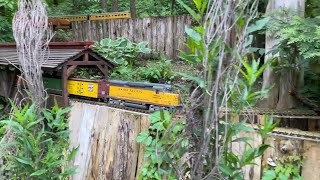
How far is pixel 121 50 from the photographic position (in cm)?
829

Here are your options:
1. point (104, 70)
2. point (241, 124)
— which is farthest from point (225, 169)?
point (104, 70)

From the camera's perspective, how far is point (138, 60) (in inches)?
349

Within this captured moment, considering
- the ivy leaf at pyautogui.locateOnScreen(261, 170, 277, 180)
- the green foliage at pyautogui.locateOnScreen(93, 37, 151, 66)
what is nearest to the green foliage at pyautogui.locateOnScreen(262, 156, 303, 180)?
the ivy leaf at pyautogui.locateOnScreen(261, 170, 277, 180)

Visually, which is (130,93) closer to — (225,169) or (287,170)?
(287,170)

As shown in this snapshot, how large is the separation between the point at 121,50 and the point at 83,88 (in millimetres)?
3143

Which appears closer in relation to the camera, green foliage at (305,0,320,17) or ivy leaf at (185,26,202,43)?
ivy leaf at (185,26,202,43)

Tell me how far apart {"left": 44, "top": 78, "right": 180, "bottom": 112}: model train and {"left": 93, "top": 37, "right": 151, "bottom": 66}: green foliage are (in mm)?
2254

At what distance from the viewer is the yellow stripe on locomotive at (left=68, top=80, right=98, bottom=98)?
204 inches

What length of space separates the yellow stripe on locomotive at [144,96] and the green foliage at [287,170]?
64.6 inches

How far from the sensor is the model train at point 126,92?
437 centimetres

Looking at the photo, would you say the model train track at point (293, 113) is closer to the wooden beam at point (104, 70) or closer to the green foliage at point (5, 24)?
the wooden beam at point (104, 70)

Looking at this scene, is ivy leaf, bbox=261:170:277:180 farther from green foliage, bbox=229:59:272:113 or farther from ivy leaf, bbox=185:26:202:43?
ivy leaf, bbox=185:26:202:43

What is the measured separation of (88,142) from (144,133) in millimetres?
1032

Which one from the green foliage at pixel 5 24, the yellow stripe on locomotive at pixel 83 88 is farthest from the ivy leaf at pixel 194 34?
the green foliage at pixel 5 24
